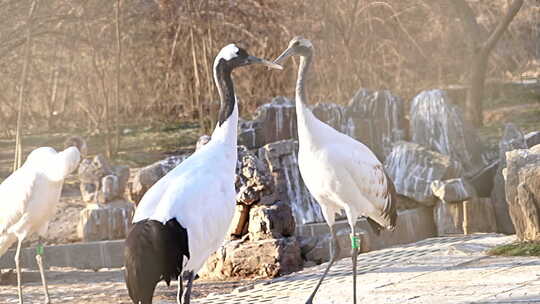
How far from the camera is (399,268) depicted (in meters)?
9.12

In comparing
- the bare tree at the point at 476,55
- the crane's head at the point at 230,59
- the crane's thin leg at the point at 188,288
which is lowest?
the crane's thin leg at the point at 188,288

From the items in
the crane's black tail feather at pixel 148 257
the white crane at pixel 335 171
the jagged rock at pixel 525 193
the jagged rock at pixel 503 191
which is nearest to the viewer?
the crane's black tail feather at pixel 148 257

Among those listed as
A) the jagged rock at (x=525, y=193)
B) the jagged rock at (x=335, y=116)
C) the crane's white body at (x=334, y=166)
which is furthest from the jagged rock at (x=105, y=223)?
the jagged rock at (x=525, y=193)

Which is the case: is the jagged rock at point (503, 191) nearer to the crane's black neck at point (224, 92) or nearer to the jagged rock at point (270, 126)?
the jagged rock at point (270, 126)

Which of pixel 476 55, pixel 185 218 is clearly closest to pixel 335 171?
pixel 185 218

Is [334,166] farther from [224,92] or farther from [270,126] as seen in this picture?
[270,126]

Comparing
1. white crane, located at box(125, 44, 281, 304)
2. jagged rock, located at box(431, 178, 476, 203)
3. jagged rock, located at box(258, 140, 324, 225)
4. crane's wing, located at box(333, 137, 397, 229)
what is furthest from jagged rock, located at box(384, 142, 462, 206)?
white crane, located at box(125, 44, 281, 304)

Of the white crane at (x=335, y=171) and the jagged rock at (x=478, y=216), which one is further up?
the white crane at (x=335, y=171)

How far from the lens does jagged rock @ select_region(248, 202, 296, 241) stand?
9.80 metres

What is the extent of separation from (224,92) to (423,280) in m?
→ 2.24

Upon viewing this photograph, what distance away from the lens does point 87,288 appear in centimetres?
1027

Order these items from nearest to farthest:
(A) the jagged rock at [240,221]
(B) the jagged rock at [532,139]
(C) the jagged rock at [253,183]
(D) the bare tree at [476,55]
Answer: (C) the jagged rock at [253,183], (A) the jagged rock at [240,221], (B) the jagged rock at [532,139], (D) the bare tree at [476,55]

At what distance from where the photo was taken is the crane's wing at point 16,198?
9414mm

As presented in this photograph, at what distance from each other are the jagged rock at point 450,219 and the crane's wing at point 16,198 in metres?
5.00
